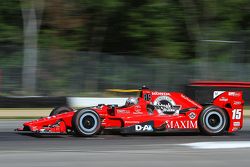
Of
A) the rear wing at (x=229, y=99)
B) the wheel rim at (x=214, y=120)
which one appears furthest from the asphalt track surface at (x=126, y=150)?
the rear wing at (x=229, y=99)

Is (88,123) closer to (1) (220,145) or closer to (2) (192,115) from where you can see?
(2) (192,115)

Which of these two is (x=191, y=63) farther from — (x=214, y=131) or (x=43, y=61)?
(x=214, y=131)

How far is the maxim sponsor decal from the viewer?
11141 mm

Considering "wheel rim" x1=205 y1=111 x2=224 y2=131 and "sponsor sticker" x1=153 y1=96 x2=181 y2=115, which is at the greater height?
"sponsor sticker" x1=153 y1=96 x2=181 y2=115

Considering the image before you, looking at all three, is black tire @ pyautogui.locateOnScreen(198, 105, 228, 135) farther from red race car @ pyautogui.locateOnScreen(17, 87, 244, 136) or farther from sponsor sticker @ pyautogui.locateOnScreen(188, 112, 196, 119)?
sponsor sticker @ pyautogui.locateOnScreen(188, 112, 196, 119)

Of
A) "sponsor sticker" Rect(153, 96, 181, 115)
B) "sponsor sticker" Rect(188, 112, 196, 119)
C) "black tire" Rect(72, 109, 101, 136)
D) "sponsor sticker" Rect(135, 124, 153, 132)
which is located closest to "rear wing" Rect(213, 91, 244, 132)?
"sponsor sticker" Rect(188, 112, 196, 119)

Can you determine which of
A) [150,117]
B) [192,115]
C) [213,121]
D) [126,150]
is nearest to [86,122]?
[150,117]

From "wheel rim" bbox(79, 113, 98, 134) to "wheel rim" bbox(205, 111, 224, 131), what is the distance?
219 cm

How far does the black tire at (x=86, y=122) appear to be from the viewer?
10.6 meters

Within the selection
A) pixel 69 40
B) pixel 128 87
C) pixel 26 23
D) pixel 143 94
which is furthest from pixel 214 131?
pixel 69 40

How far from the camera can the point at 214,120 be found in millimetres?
11469

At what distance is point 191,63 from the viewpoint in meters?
22.0

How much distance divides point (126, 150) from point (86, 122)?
1.65 m

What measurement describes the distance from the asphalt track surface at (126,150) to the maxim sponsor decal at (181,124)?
189 millimetres
